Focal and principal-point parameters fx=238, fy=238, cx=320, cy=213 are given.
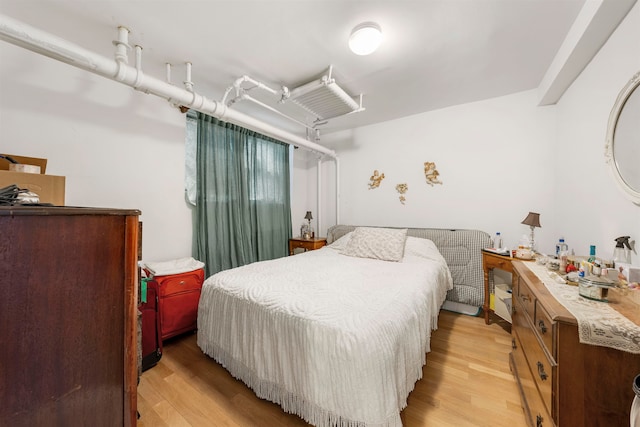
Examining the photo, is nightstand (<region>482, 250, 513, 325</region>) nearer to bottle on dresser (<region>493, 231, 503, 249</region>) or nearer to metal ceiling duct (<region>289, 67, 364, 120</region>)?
bottle on dresser (<region>493, 231, 503, 249</region>)

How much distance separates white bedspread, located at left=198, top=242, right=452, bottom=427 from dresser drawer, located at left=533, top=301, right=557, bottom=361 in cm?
54

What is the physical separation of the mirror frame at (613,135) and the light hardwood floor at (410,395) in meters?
1.34

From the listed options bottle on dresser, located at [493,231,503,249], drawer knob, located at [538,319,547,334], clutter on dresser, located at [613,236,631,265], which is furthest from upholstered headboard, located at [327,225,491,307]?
drawer knob, located at [538,319,547,334]

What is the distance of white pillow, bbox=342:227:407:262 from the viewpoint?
8.10 feet

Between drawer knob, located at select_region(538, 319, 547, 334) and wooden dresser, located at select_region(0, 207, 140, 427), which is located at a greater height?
wooden dresser, located at select_region(0, 207, 140, 427)

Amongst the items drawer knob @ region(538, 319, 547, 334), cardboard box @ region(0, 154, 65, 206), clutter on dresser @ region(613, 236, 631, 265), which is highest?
cardboard box @ region(0, 154, 65, 206)

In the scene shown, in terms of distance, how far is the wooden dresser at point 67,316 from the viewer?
52 cm

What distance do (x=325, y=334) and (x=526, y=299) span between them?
1.18m

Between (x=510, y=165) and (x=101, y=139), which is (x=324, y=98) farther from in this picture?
(x=510, y=165)

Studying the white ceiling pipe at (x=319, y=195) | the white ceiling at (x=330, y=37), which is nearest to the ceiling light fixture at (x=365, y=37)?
the white ceiling at (x=330, y=37)

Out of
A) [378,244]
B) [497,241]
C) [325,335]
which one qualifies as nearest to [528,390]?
[325,335]

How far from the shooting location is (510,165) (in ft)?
8.48

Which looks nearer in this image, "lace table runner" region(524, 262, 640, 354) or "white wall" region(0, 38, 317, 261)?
"lace table runner" region(524, 262, 640, 354)

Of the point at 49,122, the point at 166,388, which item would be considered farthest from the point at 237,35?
the point at 166,388
